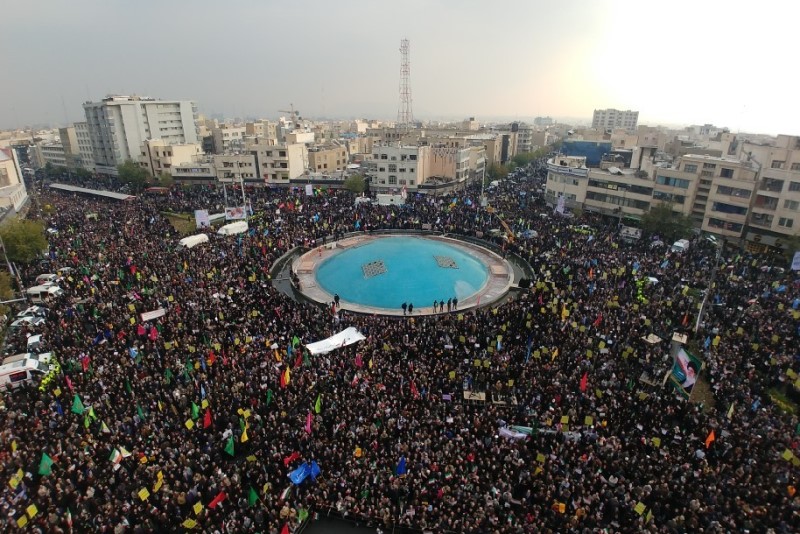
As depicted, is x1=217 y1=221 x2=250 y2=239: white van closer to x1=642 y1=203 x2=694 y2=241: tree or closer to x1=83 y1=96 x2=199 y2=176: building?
x1=642 y1=203 x2=694 y2=241: tree

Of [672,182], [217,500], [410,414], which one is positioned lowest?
[217,500]

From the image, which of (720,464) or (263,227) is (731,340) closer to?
(720,464)

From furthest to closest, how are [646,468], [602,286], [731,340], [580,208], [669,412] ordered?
[580,208] → [602,286] → [731,340] → [669,412] → [646,468]

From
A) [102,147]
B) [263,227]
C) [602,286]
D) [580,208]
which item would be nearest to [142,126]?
[102,147]

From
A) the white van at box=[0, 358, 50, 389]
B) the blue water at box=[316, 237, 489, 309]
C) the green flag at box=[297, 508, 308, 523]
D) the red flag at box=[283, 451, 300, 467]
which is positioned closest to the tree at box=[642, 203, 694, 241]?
the blue water at box=[316, 237, 489, 309]

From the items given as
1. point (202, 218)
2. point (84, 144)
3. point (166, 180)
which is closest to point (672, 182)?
point (202, 218)

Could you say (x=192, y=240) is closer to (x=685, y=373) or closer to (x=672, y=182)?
(x=685, y=373)
